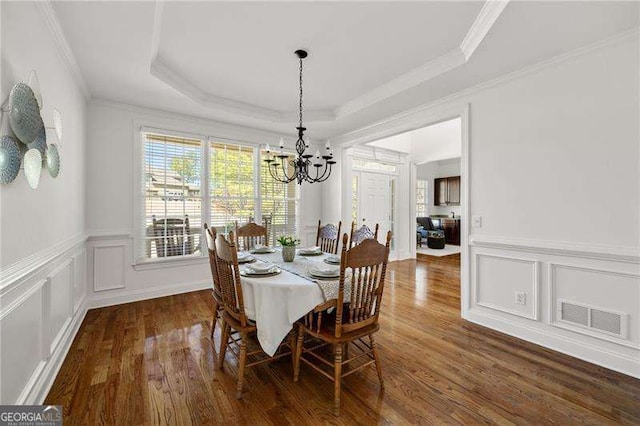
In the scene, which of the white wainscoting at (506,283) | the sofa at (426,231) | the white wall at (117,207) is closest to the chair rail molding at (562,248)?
the white wainscoting at (506,283)

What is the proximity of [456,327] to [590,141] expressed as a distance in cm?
212

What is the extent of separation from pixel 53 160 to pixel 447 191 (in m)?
10.4

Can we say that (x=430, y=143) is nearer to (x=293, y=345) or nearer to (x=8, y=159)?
(x=293, y=345)

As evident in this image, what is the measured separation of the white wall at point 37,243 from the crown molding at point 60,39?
0.13 ft

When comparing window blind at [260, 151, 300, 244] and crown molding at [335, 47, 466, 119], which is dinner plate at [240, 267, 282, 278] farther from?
window blind at [260, 151, 300, 244]

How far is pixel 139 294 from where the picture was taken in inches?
152

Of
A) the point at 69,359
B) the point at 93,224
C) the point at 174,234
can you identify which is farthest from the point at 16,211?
the point at 174,234

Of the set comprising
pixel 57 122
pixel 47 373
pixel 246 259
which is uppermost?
pixel 57 122

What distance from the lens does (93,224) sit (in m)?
3.57

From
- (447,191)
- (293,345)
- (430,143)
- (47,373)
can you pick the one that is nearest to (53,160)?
(47,373)

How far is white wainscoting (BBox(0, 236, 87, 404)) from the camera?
1.42m

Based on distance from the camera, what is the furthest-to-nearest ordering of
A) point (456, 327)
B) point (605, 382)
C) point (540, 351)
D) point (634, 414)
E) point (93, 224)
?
point (93, 224), point (456, 327), point (540, 351), point (605, 382), point (634, 414)

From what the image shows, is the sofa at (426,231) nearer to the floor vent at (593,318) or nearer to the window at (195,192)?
the window at (195,192)

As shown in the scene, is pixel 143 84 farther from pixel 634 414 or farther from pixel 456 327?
pixel 634 414
